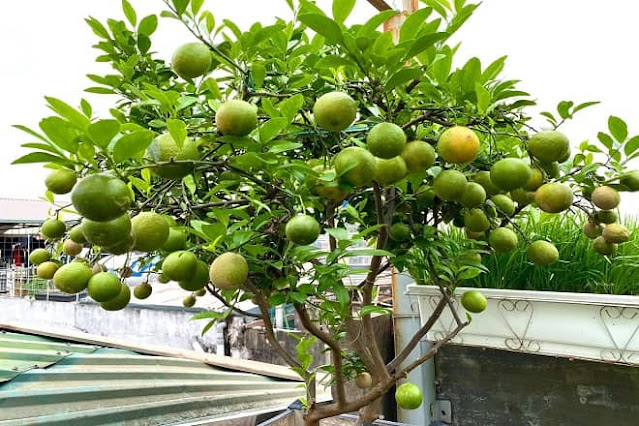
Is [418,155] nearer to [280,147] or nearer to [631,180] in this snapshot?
[280,147]

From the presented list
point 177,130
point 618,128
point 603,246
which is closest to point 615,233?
point 603,246

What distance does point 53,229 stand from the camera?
0.68 metres

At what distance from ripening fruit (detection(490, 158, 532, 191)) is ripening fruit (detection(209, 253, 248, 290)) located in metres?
0.34

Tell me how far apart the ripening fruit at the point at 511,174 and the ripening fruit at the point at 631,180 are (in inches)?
9.3

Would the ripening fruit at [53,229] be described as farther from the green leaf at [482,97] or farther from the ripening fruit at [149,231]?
the green leaf at [482,97]

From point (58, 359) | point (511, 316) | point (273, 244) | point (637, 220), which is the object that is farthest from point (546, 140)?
point (58, 359)

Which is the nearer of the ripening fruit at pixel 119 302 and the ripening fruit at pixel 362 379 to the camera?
the ripening fruit at pixel 119 302

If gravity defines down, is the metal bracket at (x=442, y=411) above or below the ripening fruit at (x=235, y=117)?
below

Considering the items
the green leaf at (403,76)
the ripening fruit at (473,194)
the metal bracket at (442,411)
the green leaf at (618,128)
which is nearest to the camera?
the green leaf at (403,76)

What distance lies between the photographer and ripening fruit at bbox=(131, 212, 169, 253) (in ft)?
1.51

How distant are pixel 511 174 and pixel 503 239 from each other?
191 millimetres

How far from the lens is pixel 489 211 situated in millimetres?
752

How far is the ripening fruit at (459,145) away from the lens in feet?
1.73

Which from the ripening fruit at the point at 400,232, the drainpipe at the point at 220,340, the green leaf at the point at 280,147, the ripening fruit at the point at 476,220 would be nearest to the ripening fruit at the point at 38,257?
the green leaf at the point at 280,147
